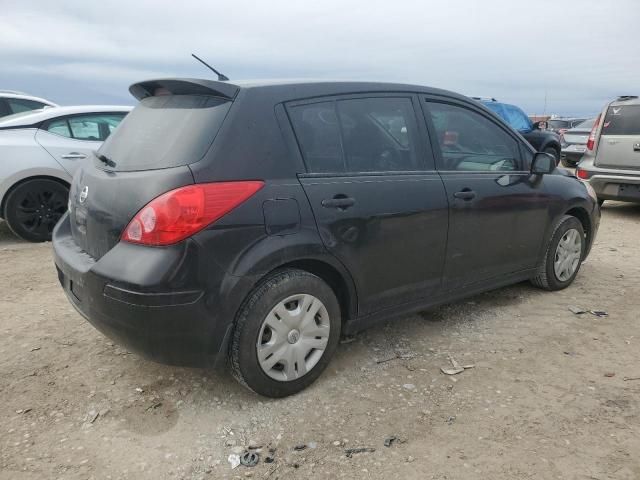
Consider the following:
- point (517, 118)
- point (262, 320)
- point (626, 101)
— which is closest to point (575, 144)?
point (517, 118)

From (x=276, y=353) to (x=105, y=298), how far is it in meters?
0.87

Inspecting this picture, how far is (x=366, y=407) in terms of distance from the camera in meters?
2.81

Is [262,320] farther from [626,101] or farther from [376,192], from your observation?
[626,101]

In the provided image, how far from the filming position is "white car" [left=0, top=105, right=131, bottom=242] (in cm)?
584

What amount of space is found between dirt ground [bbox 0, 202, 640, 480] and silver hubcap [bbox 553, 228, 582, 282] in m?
0.56

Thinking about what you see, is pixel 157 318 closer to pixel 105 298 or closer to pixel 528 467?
pixel 105 298

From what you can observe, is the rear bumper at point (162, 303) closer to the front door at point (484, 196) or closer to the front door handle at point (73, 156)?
the front door at point (484, 196)

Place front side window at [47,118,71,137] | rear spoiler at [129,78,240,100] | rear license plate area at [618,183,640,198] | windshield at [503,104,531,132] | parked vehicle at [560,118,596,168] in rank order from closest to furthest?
rear spoiler at [129,78,240,100], front side window at [47,118,71,137], rear license plate area at [618,183,640,198], windshield at [503,104,531,132], parked vehicle at [560,118,596,168]

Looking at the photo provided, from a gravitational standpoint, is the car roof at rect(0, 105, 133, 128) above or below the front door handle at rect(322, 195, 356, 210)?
above

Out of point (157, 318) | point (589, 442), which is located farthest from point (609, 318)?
point (157, 318)

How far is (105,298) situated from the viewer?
8.19 ft

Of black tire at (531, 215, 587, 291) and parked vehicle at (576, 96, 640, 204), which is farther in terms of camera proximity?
parked vehicle at (576, 96, 640, 204)

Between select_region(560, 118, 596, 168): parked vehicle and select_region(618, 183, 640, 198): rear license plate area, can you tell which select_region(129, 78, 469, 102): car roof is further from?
select_region(560, 118, 596, 168): parked vehicle

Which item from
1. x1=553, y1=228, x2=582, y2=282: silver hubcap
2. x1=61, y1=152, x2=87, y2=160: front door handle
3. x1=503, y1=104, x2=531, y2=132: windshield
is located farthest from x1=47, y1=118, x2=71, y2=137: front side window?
x1=503, y1=104, x2=531, y2=132: windshield
